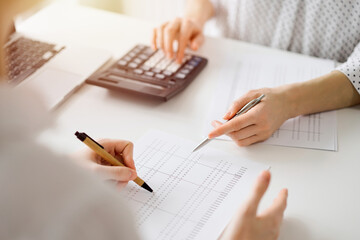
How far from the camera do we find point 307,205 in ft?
2.61

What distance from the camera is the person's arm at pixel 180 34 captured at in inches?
46.1

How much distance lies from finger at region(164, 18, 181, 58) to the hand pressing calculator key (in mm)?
19

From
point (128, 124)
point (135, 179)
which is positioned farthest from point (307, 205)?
point (128, 124)

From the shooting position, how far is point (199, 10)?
136 cm

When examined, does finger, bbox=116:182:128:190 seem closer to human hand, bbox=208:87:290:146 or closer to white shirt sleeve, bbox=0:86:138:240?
human hand, bbox=208:87:290:146

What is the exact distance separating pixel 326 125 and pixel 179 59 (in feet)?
1.28

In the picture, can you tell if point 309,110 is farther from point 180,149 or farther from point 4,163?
point 4,163

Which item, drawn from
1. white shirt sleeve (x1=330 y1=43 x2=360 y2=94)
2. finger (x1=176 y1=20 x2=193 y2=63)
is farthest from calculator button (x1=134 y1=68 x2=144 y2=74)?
white shirt sleeve (x1=330 y1=43 x2=360 y2=94)

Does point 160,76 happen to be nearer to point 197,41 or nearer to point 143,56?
point 143,56

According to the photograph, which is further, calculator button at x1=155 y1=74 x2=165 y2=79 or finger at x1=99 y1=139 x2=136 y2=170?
calculator button at x1=155 y1=74 x2=165 y2=79

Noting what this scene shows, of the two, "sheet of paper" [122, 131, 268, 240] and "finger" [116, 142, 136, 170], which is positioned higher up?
"finger" [116, 142, 136, 170]

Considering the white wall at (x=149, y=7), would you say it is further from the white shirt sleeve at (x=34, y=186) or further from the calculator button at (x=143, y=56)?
the white shirt sleeve at (x=34, y=186)

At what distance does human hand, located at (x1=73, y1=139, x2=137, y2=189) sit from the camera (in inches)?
29.4

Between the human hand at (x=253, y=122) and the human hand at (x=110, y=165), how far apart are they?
167mm
